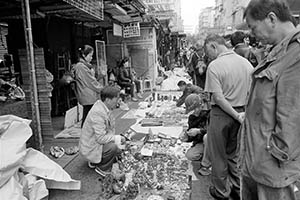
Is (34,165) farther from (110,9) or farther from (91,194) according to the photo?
(110,9)

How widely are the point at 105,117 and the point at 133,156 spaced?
3.25ft

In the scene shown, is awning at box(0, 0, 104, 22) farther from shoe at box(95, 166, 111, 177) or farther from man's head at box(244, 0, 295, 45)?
man's head at box(244, 0, 295, 45)

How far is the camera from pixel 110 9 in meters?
7.07

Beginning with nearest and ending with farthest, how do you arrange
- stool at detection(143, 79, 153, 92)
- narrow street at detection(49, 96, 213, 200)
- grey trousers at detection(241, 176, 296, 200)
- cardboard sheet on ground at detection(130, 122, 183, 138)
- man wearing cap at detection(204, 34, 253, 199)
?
1. grey trousers at detection(241, 176, 296, 200)
2. man wearing cap at detection(204, 34, 253, 199)
3. narrow street at detection(49, 96, 213, 200)
4. cardboard sheet on ground at detection(130, 122, 183, 138)
5. stool at detection(143, 79, 153, 92)

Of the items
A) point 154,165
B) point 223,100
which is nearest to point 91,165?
point 154,165

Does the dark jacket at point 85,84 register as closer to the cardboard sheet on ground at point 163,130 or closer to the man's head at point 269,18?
the cardboard sheet on ground at point 163,130

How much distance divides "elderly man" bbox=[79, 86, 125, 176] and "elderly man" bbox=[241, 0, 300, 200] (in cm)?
247

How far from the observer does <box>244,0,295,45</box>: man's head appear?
4.64 ft

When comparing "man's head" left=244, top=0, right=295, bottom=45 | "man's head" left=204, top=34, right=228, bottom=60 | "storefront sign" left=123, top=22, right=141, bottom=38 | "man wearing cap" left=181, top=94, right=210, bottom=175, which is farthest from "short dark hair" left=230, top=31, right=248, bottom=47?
"storefront sign" left=123, top=22, right=141, bottom=38

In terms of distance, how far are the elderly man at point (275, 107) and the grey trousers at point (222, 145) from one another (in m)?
1.28

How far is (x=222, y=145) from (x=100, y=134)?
169cm

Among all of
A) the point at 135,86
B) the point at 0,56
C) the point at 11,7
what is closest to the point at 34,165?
the point at 11,7

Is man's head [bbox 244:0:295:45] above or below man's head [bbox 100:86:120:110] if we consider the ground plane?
above

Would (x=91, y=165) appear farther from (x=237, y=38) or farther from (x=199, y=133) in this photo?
(x=237, y=38)
